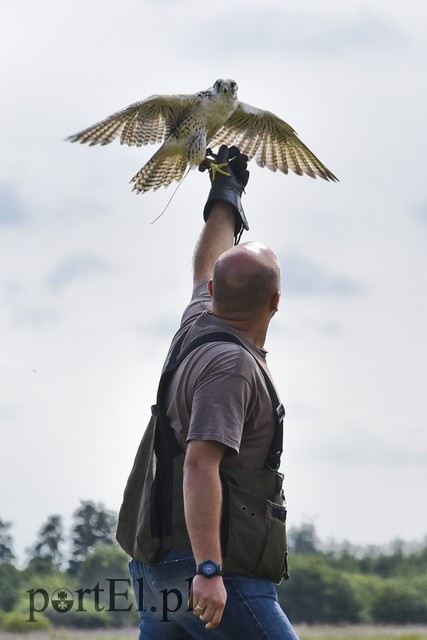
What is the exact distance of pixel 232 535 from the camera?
10.8ft

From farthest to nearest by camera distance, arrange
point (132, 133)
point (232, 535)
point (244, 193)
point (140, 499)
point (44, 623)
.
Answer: point (44, 623)
point (132, 133)
point (244, 193)
point (140, 499)
point (232, 535)

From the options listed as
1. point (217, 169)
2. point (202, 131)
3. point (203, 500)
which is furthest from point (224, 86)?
point (203, 500)

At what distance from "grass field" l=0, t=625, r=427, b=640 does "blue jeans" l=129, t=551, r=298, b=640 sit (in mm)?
6611

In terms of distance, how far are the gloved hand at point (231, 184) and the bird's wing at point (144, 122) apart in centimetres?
174

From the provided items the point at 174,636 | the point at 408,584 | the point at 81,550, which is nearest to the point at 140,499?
the point at 174,636

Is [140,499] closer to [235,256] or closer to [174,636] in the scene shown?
[174,636]

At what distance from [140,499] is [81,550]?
8.55 metres

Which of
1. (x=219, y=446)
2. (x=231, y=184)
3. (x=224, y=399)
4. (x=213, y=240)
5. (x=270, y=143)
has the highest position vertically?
(x=270, y=143)

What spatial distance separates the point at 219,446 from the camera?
316 centimetres

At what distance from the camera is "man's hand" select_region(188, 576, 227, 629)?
121 inches

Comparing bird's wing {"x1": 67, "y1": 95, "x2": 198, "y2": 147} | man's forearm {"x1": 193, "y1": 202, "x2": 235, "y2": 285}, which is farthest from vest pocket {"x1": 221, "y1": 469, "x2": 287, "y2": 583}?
bird's wing {"x1": 67, "y1": 95, "x2": 198, "y2": 147}

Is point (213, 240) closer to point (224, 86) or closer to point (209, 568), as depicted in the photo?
point (209, 568)

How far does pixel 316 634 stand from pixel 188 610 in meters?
8.21

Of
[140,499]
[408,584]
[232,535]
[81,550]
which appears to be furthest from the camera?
[408,584]
